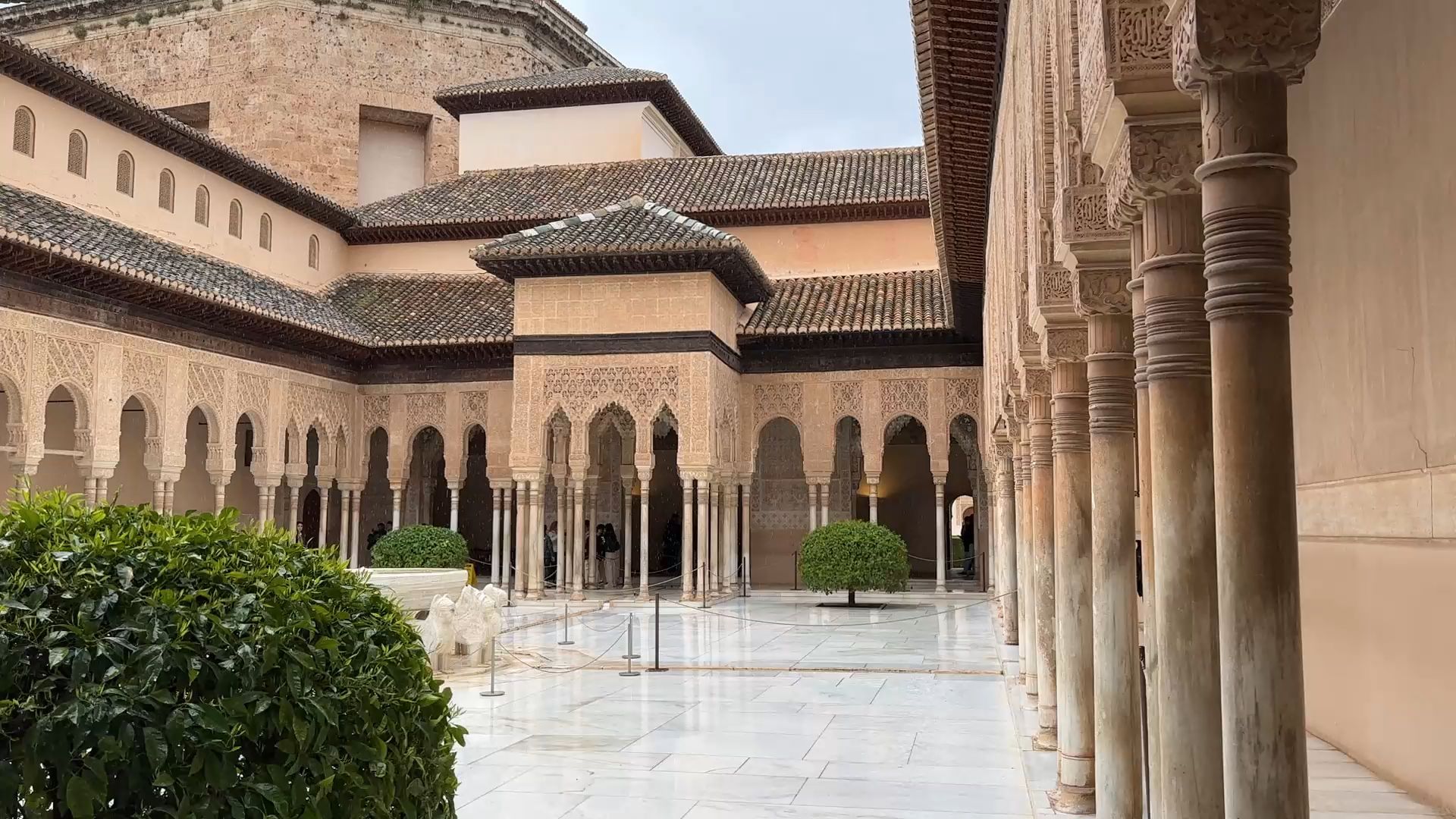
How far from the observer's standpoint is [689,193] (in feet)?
84.1

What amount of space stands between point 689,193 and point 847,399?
6.39 metres

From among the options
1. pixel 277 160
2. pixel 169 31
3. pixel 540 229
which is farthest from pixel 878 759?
pixel 169 31

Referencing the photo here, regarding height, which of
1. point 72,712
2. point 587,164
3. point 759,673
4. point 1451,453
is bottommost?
point 759,673

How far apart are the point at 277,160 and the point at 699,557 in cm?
1768

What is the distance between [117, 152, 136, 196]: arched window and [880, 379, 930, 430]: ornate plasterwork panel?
44.9 ft

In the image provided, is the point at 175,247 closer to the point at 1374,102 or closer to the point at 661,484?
the point at 661,484

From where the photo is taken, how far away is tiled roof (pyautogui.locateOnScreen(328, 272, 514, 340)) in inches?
906

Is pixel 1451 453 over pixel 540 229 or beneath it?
beneath

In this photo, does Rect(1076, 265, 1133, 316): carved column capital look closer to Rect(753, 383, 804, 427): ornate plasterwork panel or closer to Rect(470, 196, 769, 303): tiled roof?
Rect(470, 196, 769, 303): tiled roof

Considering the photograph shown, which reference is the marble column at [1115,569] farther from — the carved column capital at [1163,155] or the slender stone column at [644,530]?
the slender stone column at [644,530]

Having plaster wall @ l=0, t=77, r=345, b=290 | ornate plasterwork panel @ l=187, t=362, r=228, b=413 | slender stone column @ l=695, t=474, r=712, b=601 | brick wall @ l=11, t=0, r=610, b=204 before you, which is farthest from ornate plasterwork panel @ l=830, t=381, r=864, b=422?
brick wall @ l=11, t=0, r=610, b=204

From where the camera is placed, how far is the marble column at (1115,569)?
475cm

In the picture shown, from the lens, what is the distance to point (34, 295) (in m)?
15.8

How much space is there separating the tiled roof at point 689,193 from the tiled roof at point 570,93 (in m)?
1.64
